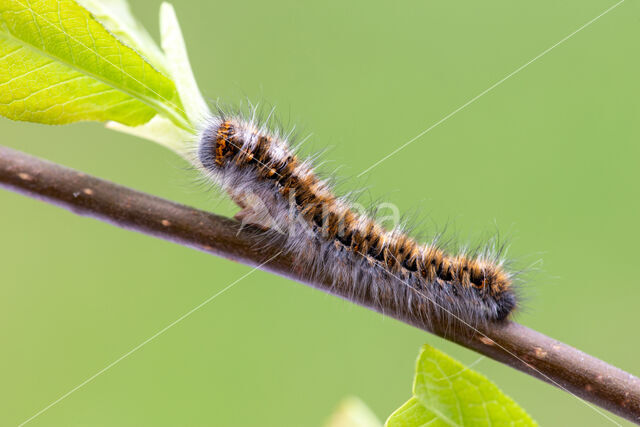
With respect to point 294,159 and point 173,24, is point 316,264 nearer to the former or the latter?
point 294,159

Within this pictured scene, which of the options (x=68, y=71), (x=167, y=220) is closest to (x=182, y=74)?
(x=68, y=71)

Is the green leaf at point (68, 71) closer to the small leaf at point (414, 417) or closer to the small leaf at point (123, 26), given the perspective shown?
the small leaf at point (123, 26)

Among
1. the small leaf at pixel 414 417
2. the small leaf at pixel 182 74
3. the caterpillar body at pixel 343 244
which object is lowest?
the small leaf at pixel 414 417

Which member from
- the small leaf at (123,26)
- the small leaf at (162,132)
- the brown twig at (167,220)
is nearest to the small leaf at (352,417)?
the brown twig at (167,220)

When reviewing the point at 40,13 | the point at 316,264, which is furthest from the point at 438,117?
the point at 40,13

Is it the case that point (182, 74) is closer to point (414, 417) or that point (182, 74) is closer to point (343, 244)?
point (343, 244)

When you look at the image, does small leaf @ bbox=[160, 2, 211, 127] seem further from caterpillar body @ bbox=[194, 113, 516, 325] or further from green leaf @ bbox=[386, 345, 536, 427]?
green leaf @ bbox=[386, 345, 536, 427]
